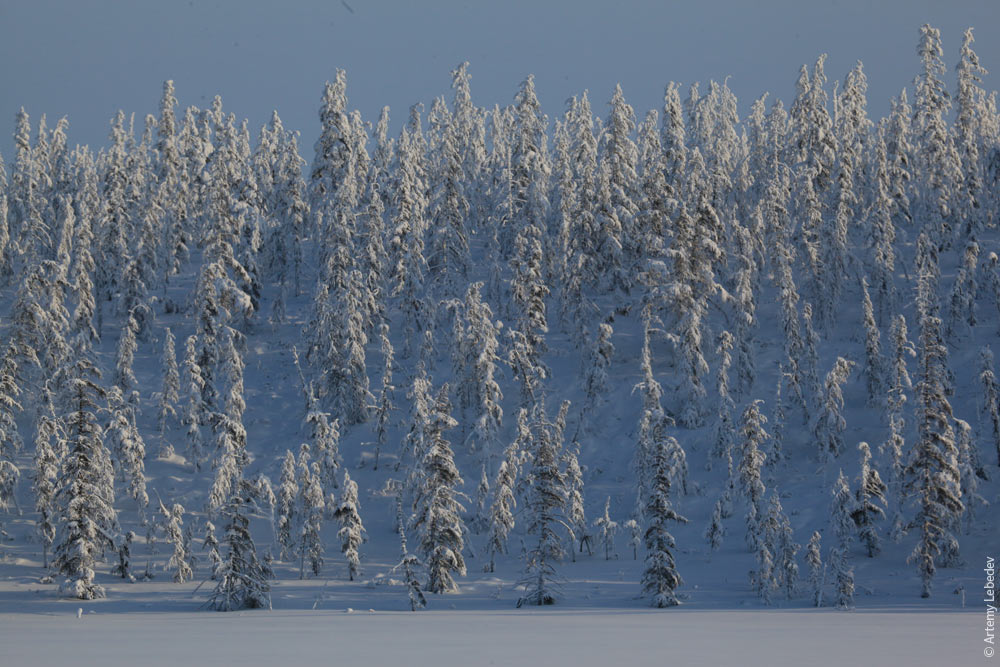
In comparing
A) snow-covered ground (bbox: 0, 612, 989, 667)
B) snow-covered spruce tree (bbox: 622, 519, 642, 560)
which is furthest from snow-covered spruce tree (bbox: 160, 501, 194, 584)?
snow-covered spruce tree (bbox: 622, 519, 642, 560)

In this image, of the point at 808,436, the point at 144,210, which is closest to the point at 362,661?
the point at 808,436

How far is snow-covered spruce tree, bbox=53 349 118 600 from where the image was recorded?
2988cm

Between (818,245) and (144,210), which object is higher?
(144,210)

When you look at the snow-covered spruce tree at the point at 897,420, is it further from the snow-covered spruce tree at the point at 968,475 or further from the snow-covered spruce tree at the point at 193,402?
the snow-covered spruce tree at the point at 193,402

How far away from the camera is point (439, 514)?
2938 centimetres

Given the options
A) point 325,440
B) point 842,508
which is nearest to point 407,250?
point 325,440

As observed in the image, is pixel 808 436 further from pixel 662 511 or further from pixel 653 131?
pixel 653 131

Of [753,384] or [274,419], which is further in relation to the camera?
[274,419]

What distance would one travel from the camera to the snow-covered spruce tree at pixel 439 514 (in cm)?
2944

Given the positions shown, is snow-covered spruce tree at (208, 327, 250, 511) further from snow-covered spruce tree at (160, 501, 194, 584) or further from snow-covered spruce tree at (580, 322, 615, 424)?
snow-covered spruce tree at (580, 322, 615, 424)

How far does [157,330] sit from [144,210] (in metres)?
8.76

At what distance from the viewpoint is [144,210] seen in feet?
202

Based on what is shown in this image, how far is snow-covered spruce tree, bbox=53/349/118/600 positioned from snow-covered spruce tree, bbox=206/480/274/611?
5.23m

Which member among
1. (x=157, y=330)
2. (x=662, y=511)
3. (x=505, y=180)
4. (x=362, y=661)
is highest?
(x=505, y=180)
